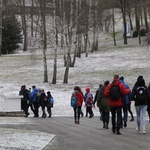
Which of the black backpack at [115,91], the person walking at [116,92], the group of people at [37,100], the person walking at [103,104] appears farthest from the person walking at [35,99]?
the black backpack at [115,91]

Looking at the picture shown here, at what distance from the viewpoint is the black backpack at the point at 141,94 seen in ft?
46.9

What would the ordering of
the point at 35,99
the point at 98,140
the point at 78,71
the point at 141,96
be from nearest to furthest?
the point at 98,140
the point at 141,96
the point at 35,99
the point at 78,71

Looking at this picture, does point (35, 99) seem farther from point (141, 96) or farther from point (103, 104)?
point (141, 96)

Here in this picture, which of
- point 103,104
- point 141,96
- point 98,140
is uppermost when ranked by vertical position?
point 141,96

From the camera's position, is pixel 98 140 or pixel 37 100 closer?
pixel 98 140

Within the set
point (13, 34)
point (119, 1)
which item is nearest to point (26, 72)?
A: point (13, 34)

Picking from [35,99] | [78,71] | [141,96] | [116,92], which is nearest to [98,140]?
[116,92]

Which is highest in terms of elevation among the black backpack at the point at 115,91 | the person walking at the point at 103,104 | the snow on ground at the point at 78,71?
the snow on ground at the point at 78,71

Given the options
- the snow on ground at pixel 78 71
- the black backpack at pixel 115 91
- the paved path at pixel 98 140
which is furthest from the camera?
the snow on ground at pixel 78 71

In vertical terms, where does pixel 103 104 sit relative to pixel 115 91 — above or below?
below

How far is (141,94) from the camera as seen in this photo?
565 inches

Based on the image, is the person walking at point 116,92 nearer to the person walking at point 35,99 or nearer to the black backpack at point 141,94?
the black backpack at point 141,94

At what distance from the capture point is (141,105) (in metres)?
14.4

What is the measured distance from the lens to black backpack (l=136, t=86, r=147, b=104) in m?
14.3
